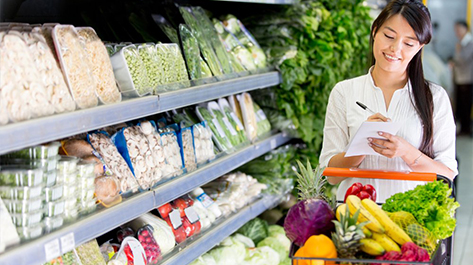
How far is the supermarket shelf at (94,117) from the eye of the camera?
70.1 inches

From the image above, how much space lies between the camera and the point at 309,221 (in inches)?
68.7

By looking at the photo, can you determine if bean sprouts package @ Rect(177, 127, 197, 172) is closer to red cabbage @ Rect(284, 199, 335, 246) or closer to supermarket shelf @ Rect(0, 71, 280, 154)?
supermarket shelf @ Rect(0, 71, 280, 154)

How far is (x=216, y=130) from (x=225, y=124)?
0.56ft

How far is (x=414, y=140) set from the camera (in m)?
2.77

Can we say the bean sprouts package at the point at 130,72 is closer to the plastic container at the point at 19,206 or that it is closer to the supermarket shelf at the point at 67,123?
the supermarket shelf at the point at 67,123

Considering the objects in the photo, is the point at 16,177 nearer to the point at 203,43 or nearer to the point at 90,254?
the point at 90,254

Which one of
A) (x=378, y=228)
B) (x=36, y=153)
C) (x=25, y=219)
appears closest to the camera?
(x=378, y=228)

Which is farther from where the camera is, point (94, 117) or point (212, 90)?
point (212, 90)

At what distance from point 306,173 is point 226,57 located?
1768 mm

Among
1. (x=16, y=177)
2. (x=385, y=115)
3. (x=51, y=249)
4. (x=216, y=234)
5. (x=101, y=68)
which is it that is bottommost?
(x=216, y=234)

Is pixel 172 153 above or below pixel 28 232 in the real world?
below

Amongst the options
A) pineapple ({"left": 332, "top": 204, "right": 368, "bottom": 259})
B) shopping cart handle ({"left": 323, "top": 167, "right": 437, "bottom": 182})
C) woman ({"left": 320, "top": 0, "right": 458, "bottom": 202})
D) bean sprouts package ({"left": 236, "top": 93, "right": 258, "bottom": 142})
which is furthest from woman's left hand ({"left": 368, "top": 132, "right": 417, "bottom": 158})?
bean sprouts package ({"left": 236, "top": 93, "right": 258, "bottom": 142})

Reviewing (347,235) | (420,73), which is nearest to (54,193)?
(347,235)

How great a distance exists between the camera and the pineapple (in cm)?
166
